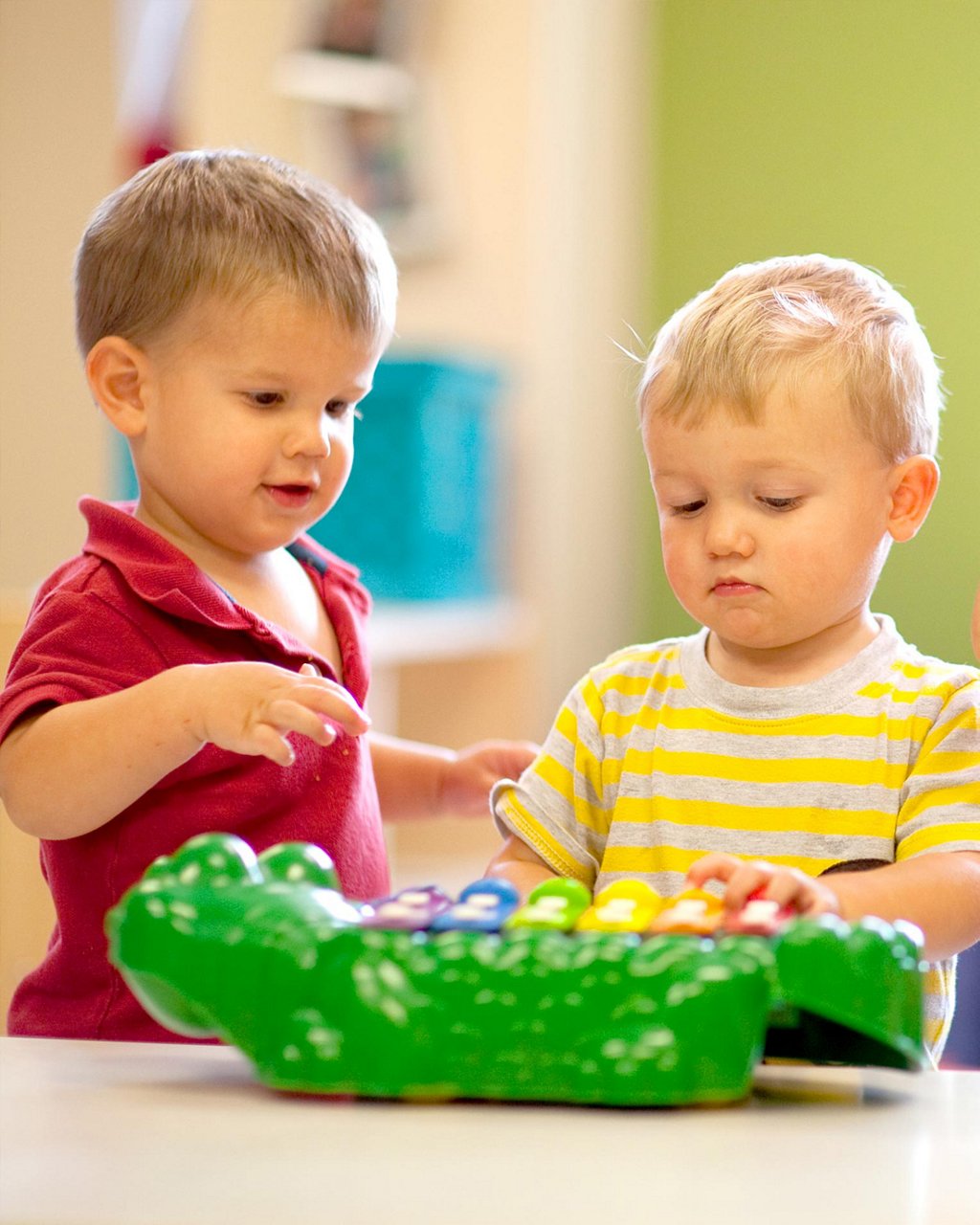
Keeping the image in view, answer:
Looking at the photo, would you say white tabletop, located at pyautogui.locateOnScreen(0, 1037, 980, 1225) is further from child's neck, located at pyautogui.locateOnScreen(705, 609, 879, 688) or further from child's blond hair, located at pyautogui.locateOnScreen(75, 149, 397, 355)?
child's blond hair, located at pyautogui.locateOnScreen(75, 149, 397, 355)

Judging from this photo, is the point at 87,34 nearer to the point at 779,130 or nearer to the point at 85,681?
the point at 779,130

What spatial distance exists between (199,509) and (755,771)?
1.30 feet

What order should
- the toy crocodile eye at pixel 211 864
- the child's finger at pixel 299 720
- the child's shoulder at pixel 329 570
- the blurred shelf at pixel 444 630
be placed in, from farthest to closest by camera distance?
1. the blurred shelf at pixel 444 630
2. the child's shoulder at pixel 329 570
3. the child's finger at pixel 299 720
4. the toy crocodile eye at pixel 211 864

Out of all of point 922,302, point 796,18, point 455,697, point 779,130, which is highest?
point 796,18

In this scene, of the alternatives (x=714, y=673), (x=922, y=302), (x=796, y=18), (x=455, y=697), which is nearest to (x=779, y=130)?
(x=796, y=18)

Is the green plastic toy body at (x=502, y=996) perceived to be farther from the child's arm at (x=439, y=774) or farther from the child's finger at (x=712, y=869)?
the child's arm at (x=439, y=774)

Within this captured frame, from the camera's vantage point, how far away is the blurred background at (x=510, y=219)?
267 centimetres

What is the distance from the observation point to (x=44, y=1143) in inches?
22.8

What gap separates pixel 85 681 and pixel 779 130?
2348 millimetres

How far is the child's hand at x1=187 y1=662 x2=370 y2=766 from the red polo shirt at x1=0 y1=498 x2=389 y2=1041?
116 millimetres

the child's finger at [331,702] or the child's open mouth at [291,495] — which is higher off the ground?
the child's open mouth at [291,495]

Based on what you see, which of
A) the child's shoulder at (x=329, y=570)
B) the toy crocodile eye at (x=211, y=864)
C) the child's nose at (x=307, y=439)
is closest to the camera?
the toy crocodile eye at (x=211, y=864)

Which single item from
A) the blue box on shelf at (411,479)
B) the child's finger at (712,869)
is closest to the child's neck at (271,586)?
the child's finger at (712,869)

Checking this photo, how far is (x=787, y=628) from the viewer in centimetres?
96
